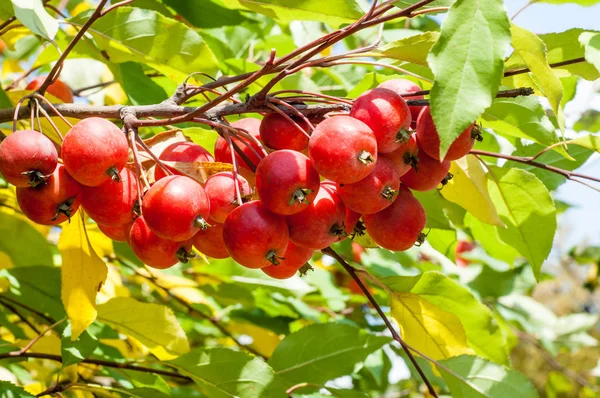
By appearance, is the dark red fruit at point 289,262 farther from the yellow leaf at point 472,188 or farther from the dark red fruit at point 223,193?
the yellow leaf at point 472,188

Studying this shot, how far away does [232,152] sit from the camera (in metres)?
1.13

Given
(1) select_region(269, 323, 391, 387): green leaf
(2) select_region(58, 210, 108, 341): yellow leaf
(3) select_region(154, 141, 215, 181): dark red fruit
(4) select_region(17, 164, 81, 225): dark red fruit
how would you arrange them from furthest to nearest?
(1) select_region(269, 323, 391, 387): green leaf, (2) select_region(58, 210, 108, 341): yellow leaf, (3) select_region(154, 141, 215, 181): dark red fruit, (4) select_region(17, 164, 81, 225): dark red fruit

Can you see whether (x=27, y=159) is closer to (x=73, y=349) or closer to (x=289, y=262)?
(x=289, y=262)

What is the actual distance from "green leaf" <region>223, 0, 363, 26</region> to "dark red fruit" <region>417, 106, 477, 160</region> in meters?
0.45

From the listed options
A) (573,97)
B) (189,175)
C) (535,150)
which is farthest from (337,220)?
(573,97)

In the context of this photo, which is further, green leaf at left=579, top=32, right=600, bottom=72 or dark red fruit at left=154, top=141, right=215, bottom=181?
dark red fruit at left=154, top=141, right=215, bottom=181

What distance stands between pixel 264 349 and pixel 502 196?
1.32 metres

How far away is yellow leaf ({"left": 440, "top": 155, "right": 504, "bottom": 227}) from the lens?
142 cm

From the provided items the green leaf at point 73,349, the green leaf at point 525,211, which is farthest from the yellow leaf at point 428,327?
the green leaf at point 73,349

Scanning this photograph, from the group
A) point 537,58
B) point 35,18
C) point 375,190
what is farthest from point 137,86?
point 537,58

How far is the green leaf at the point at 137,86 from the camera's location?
1.76 m

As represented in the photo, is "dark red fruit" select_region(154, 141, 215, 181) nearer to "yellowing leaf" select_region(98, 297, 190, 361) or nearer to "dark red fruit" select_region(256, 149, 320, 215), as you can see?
"dark red fruit" select_region(256, 149, 320, 215)

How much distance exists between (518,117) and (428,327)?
1.69 feet

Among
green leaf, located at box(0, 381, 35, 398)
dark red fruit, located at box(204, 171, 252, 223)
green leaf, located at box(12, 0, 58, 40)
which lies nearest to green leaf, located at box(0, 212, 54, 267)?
green leaf, located at box(0, 381, 35, 398)
